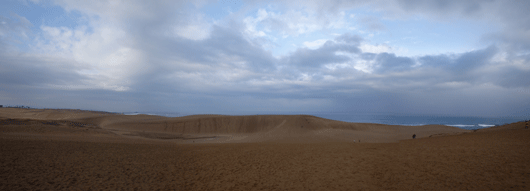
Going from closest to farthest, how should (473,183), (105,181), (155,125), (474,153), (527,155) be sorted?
(473,183), (105,181), (527,155), (474,153), (155,125)

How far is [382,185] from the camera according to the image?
26.0 ft

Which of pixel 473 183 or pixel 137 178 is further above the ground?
pixel 473 183

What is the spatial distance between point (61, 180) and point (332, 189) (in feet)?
30.4

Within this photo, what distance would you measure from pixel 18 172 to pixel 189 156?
695 cm

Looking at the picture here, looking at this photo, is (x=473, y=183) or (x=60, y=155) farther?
(x=60, y=155)

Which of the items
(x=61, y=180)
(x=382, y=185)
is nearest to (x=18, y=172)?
(x=61, y=180)

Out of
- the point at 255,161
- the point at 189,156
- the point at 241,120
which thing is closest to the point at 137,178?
the point at 189,156

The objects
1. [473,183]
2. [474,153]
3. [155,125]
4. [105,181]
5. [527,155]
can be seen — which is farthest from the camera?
[155,125]

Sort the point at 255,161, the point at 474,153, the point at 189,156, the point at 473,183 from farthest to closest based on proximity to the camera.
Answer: the point at 189,156, the point at 255,161, the point at 474,153, the point at 473,183

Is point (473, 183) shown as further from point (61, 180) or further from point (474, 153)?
point (61, 180)

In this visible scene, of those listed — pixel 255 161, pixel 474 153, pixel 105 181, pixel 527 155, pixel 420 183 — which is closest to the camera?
pixel 420 183

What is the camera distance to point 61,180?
26.1 ft

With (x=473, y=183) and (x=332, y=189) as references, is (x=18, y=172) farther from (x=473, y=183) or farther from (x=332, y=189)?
(x=473, y=183)

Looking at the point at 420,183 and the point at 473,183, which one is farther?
the point at 420,183
